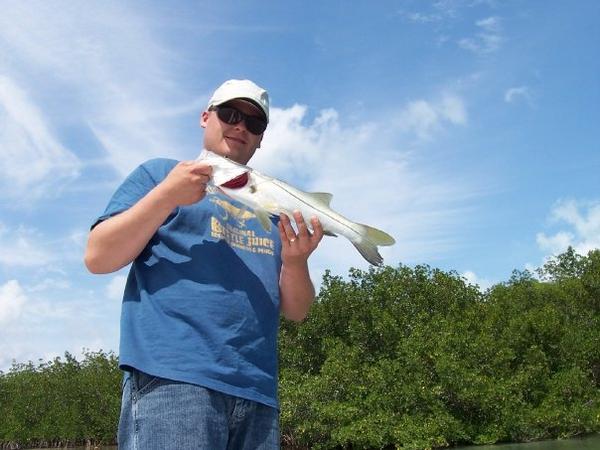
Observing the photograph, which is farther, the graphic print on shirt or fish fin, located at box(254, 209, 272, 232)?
the graphic print on shirt

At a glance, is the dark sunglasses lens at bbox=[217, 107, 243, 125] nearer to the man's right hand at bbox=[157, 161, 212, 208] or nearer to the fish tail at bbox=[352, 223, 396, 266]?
the man's right hand at bbox=[157, 161, 212, 208]

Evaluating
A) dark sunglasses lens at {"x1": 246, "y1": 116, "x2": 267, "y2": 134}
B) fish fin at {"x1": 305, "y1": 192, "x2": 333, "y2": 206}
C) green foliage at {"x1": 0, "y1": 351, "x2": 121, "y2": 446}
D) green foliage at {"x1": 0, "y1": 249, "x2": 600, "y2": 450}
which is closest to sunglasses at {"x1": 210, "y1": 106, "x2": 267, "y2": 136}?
dark sunglasses lens at {"x1": 246, "y1": 116, "x2": 267, "y2": 134}

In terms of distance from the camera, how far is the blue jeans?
2029mm

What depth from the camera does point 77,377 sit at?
154 ft

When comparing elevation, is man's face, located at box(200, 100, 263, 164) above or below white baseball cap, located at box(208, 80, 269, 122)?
below

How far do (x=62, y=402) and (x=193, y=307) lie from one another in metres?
49.9

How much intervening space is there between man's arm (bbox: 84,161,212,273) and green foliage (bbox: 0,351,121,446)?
40.0 metres

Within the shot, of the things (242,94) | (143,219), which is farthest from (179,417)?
(242,94)

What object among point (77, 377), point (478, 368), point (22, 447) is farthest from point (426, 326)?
point (22, 447)

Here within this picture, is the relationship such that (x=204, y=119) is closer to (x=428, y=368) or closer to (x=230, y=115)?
(x=230, y=115)

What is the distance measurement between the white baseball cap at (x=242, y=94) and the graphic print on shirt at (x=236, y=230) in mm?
459

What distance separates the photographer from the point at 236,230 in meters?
2.52

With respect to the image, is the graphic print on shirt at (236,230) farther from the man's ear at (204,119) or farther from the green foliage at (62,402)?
the green foliage at (62,402)

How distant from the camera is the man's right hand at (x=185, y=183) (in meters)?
2.11
